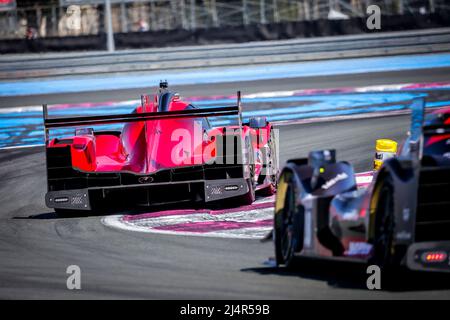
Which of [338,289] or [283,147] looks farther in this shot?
[283,147]

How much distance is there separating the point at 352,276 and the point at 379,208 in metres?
0.79

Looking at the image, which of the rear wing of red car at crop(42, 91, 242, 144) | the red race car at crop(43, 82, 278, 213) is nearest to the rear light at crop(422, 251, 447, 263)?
the red race car at crop(43, 82, 278, 213)

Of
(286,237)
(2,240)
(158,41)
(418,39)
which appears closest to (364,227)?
(286,237)

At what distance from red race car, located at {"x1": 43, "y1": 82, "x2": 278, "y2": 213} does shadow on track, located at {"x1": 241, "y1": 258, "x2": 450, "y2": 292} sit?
4089 mm

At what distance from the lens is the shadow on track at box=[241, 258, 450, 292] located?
695 cm

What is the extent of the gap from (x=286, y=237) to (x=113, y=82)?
2499 centimetres

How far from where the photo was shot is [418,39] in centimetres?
3609

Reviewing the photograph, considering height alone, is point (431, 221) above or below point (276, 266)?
above

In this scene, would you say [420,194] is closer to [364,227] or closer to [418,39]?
[364,227]

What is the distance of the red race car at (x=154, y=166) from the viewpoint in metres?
12.2
